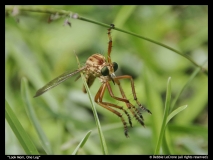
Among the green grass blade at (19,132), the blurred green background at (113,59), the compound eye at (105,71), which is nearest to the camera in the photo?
the green grass blade at (19,132)

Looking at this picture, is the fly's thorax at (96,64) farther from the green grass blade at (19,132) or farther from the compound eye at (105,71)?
the green grass blade at (19,132)

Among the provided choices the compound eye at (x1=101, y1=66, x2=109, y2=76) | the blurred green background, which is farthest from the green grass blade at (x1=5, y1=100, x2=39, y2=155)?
the blurred green background

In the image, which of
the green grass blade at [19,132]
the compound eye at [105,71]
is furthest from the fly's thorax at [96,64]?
the green grass blade at [19,132]

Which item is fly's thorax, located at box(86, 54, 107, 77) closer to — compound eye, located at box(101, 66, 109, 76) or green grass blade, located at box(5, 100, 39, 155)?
compound eye, located at box(101, 66, 109, 76)

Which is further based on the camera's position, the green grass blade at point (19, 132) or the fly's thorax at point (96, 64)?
the fly's thorax at point (96, 64)
